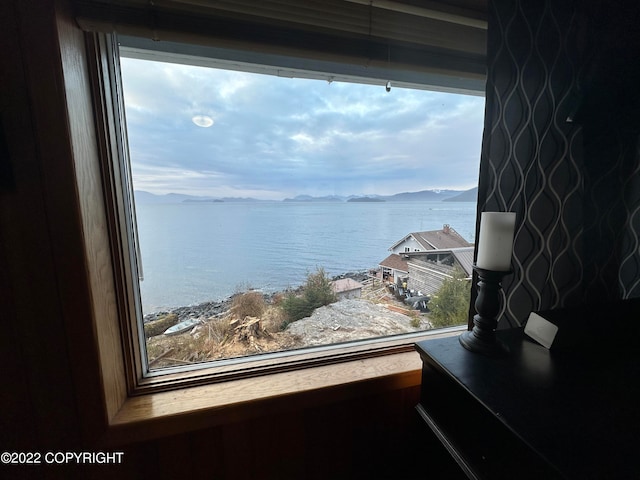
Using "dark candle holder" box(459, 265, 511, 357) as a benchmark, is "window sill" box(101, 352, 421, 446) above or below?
below

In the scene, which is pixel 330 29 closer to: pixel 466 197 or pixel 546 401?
pixel 466 197

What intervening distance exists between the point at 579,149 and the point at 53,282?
1.58 m

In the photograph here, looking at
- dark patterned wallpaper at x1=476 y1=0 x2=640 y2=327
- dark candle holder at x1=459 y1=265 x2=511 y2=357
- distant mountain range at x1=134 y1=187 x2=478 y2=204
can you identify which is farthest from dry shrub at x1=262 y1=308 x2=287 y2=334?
dark patterned wallpaper at x1=476 y1=0 x2=640 y2=327

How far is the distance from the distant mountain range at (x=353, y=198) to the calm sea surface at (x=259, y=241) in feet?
0.06

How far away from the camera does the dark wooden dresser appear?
1.27 feet

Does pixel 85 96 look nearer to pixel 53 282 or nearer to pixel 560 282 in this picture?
pixel 53 282

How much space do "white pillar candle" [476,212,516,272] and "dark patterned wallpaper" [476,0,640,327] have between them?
22 cm

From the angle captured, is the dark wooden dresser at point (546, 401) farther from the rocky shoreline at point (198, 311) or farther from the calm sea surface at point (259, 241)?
the rocky shoreline at point (198, 311)

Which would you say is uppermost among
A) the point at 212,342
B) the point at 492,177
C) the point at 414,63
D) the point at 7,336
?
the point at 414,63

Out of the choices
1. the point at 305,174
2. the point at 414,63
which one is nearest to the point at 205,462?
the point at 305,174

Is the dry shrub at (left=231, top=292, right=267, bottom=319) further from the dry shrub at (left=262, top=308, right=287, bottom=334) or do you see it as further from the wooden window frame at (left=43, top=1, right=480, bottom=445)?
the wooden window frame at (left=43, top=1, right=480, bottom=445)

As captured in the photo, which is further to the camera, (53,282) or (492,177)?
(492,177)

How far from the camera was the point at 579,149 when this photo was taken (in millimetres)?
771

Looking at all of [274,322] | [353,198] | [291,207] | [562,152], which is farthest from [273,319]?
[562,152]
